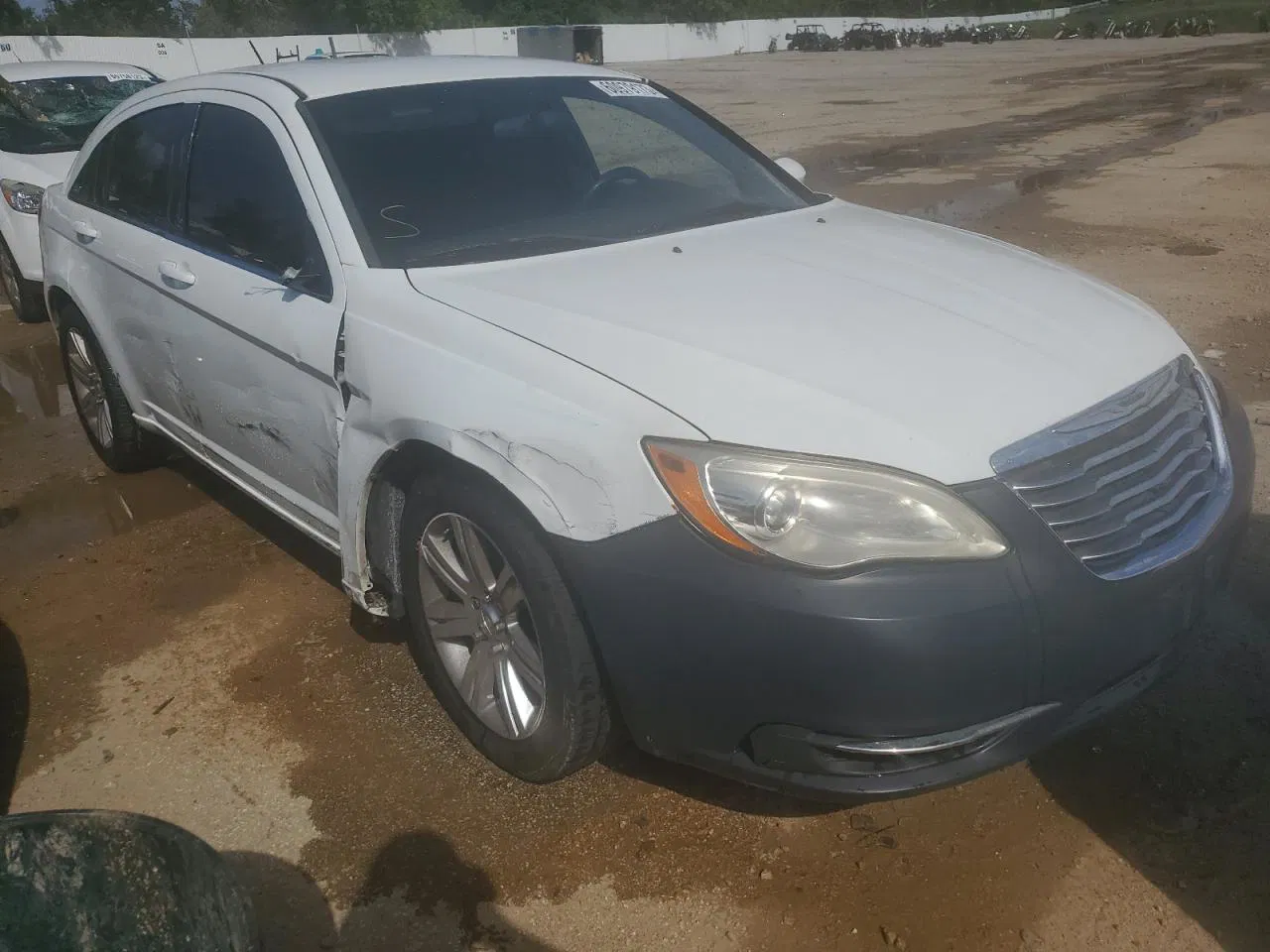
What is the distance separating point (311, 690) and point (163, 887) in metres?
1.67

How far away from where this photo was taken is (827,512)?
2.07 metres

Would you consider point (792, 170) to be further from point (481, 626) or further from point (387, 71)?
point (481, 626)

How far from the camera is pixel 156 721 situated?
124 inches

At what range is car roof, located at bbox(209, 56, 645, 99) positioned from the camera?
342cm

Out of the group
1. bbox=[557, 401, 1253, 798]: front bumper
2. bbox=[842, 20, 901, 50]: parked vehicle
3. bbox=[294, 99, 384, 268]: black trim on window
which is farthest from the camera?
bbox=[842, 20, 901, 50]: parked vehicle

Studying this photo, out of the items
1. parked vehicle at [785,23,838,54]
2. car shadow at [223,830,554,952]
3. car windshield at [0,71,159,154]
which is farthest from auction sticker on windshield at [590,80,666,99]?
parked vehicle at [785,23,838,54]

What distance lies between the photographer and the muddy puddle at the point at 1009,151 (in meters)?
11.0

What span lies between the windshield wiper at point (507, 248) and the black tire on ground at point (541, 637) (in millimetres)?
632

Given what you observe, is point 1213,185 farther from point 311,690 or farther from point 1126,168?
point 311,690

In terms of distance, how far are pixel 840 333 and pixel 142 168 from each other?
3067 mm

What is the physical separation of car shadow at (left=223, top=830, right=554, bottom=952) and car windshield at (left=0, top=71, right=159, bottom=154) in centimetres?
714

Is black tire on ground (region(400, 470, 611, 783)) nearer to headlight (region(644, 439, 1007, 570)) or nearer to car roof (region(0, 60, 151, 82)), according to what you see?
headlight (region(644, 439, 1007, 570))

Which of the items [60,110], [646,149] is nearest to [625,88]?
[646,149]

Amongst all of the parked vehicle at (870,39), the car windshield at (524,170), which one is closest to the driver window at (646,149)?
the car windshield at (524,170)
